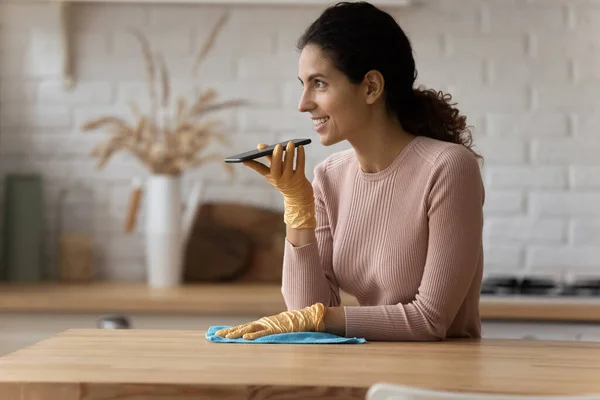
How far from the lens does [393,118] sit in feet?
7.22

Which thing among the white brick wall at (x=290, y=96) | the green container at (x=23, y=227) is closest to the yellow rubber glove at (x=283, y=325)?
the white brick wall at (x=290, y=96)

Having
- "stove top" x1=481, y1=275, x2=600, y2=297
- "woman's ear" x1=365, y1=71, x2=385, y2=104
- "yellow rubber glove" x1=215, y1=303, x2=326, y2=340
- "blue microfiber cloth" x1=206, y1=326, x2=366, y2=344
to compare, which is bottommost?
"stove top" x1=481, y1=275, x2=600, y2=297

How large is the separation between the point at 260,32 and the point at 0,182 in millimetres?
1109

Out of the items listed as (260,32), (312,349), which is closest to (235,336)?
(312,349)

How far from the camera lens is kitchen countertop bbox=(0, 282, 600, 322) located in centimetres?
292

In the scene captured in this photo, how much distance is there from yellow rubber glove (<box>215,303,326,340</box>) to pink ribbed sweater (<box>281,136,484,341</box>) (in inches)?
2.5

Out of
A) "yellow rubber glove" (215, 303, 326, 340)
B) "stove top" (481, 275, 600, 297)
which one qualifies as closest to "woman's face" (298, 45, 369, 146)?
"yellow rubber glove" (215, 303, 326, 340)

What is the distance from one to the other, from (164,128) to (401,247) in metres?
1.57

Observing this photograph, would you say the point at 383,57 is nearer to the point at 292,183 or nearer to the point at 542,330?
the point at 292,183

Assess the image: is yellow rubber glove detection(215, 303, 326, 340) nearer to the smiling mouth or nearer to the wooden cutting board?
the smiling mouth

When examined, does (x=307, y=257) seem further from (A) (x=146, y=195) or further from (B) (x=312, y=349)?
(A) (x=146, y=195)

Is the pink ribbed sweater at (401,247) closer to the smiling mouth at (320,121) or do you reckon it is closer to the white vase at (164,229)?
the smiling mouth at (320,121)

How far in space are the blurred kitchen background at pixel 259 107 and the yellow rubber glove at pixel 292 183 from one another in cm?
136

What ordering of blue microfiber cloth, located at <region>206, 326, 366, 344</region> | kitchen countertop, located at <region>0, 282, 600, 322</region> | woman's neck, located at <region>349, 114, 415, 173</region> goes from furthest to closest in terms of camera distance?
kitchen countertop, located at <region>0, 282, 600, 322</region>
woman's neck, located at <region>349, 114, 415, 173</region>
blue microfiber cloth, located at <region>206, 326, 366, 344</region>
